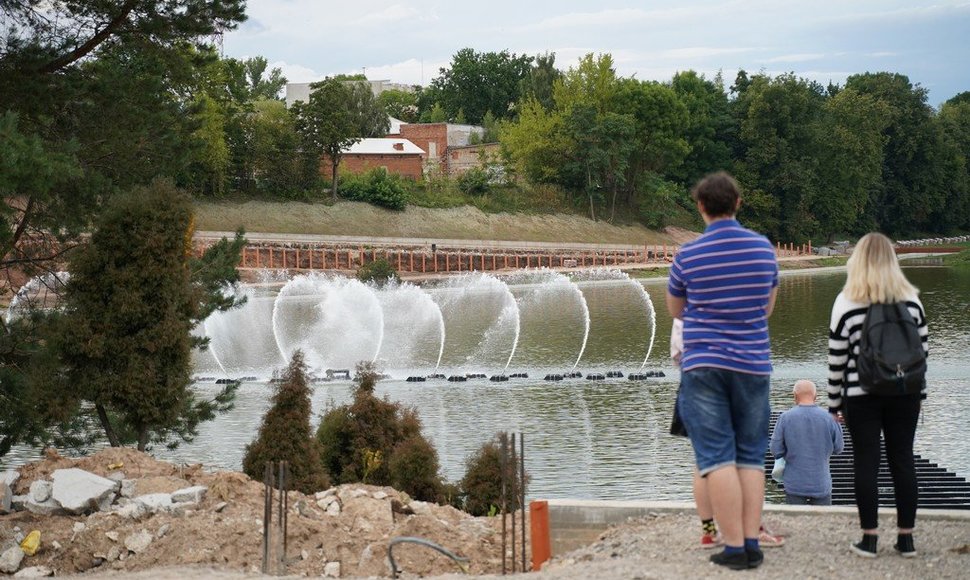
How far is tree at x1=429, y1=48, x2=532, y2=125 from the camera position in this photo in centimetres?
12119

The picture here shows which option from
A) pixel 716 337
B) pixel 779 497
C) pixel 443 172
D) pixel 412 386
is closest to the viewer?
pixel 716 337

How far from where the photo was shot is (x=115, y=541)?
10141 mm

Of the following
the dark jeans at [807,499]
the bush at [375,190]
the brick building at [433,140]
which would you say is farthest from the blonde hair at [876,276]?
the brick building at [433,140]

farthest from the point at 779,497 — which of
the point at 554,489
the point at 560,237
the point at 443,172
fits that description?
the point at 443,172

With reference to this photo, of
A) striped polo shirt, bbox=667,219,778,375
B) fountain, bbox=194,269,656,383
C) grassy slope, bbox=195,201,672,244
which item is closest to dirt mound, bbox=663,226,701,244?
grassy slope, bbox=195,201,672,244

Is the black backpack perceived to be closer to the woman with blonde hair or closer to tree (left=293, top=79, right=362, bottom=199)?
the woman with blonde hair

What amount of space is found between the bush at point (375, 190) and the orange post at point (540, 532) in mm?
69865

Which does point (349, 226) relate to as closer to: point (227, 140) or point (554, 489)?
point (227, 140)

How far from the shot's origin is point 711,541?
301 inches

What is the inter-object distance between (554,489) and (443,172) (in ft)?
262

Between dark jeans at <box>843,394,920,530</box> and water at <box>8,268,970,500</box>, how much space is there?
9953mm

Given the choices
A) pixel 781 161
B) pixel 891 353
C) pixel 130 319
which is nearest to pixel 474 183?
pixel 781 161

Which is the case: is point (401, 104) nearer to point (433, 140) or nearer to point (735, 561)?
point (433, 140)

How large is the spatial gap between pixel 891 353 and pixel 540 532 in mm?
2967
